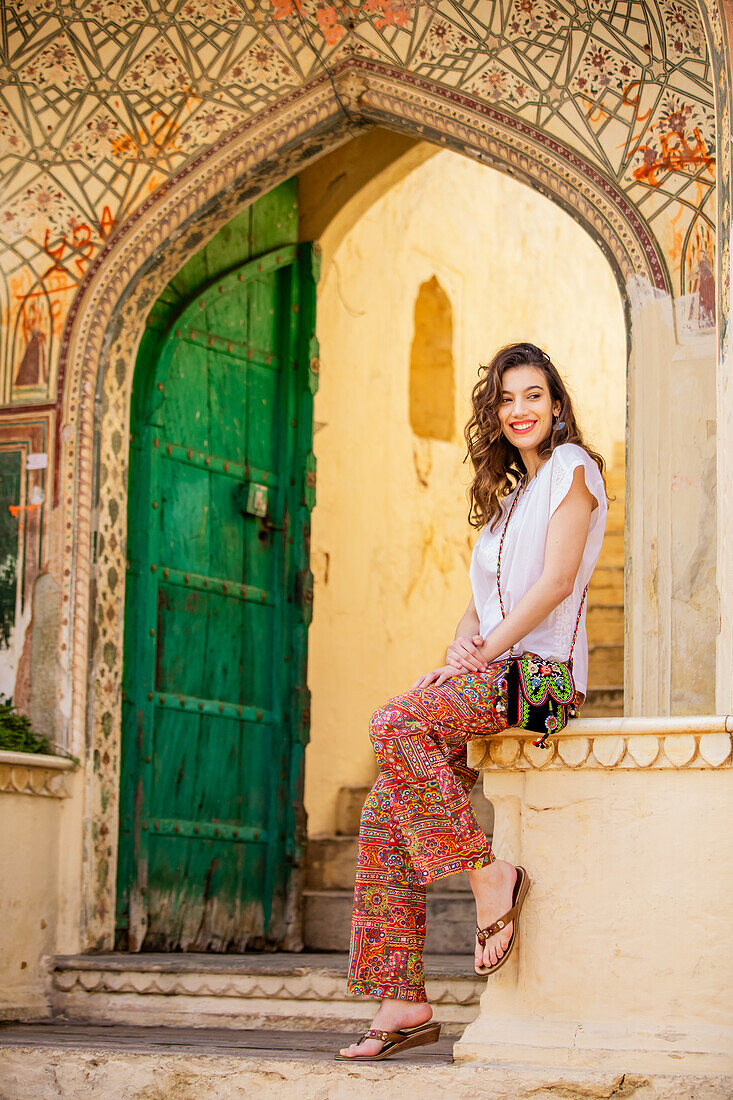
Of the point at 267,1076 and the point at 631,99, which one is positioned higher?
the point at 631,99

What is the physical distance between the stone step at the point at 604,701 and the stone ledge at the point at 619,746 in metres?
3.58

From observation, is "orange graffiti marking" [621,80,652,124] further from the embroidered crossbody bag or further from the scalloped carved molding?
the scalloped carved molding

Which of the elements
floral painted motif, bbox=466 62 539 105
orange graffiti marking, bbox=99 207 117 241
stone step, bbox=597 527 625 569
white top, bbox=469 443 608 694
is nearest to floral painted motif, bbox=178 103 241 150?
orange graffiti marking, bbox=99 207 117 241

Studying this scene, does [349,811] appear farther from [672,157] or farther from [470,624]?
[672,157]

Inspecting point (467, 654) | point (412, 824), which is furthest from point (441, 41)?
point (412, 824)

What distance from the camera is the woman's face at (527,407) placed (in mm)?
3840

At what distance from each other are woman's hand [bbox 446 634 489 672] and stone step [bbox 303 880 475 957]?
228cm

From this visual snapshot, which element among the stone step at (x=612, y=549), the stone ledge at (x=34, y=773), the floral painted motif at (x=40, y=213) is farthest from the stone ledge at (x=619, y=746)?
the stone step at (x=612, y=549)

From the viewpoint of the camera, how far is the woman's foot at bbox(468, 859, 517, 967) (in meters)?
3.44

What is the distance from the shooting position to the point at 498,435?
395cm

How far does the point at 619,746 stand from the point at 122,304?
323cm

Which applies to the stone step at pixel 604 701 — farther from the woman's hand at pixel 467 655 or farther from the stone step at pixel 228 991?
the woman's hand at pixel 467 655

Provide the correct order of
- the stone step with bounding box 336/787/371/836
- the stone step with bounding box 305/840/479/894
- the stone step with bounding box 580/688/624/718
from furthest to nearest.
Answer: the stone step with bounding box 580/688/624/718, the stone step with bounding box 336/787/371/836, the stone step with bounding box 305/840/479/894

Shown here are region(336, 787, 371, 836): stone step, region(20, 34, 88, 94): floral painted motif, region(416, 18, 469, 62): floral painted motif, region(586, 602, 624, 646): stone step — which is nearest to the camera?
region(416, 18, 469, 62): floral painted motif
